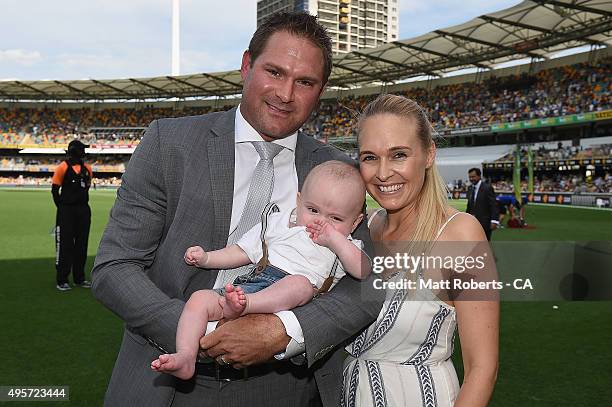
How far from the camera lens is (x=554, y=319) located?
23.6ft

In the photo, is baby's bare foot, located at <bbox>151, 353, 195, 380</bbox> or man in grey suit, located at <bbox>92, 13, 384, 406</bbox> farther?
man in grey suit, located at <bbox>92, 13, 384, 406</bbox>

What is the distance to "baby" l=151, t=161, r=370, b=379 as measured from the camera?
1.94 meters

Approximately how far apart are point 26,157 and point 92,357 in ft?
231

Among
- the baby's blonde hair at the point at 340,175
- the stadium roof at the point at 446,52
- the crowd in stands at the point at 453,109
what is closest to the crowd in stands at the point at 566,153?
the crowd in stands at the point at 453,109

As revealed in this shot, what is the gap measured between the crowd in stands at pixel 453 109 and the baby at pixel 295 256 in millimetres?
40114

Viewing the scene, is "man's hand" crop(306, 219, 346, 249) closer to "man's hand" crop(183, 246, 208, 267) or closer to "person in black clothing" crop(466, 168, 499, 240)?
"man's hand" crop(183, 246, 208, 267)

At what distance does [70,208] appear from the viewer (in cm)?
851

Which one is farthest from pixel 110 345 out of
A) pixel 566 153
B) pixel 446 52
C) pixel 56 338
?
pixel 446 52

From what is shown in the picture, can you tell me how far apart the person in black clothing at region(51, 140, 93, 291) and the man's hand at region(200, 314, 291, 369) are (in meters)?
7.30

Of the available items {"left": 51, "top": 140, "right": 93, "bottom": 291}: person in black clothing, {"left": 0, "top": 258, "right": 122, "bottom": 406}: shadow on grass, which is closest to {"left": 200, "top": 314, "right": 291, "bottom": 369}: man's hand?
{"left": 0, "top": 258, "right": 122, "bottom": 406}: shadow on grass

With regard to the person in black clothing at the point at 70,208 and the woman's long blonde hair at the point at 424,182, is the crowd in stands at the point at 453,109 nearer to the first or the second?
the person in black clothing at the point at 70,208

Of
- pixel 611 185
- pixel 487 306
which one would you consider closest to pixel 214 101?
pixel 611 185

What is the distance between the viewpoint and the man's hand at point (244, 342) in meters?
1.88

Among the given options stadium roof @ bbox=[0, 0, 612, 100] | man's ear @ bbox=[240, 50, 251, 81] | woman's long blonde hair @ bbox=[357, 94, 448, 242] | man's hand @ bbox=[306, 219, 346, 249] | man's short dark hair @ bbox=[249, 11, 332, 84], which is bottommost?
man's hand @ bbox=[306, 219, 346, 249]
